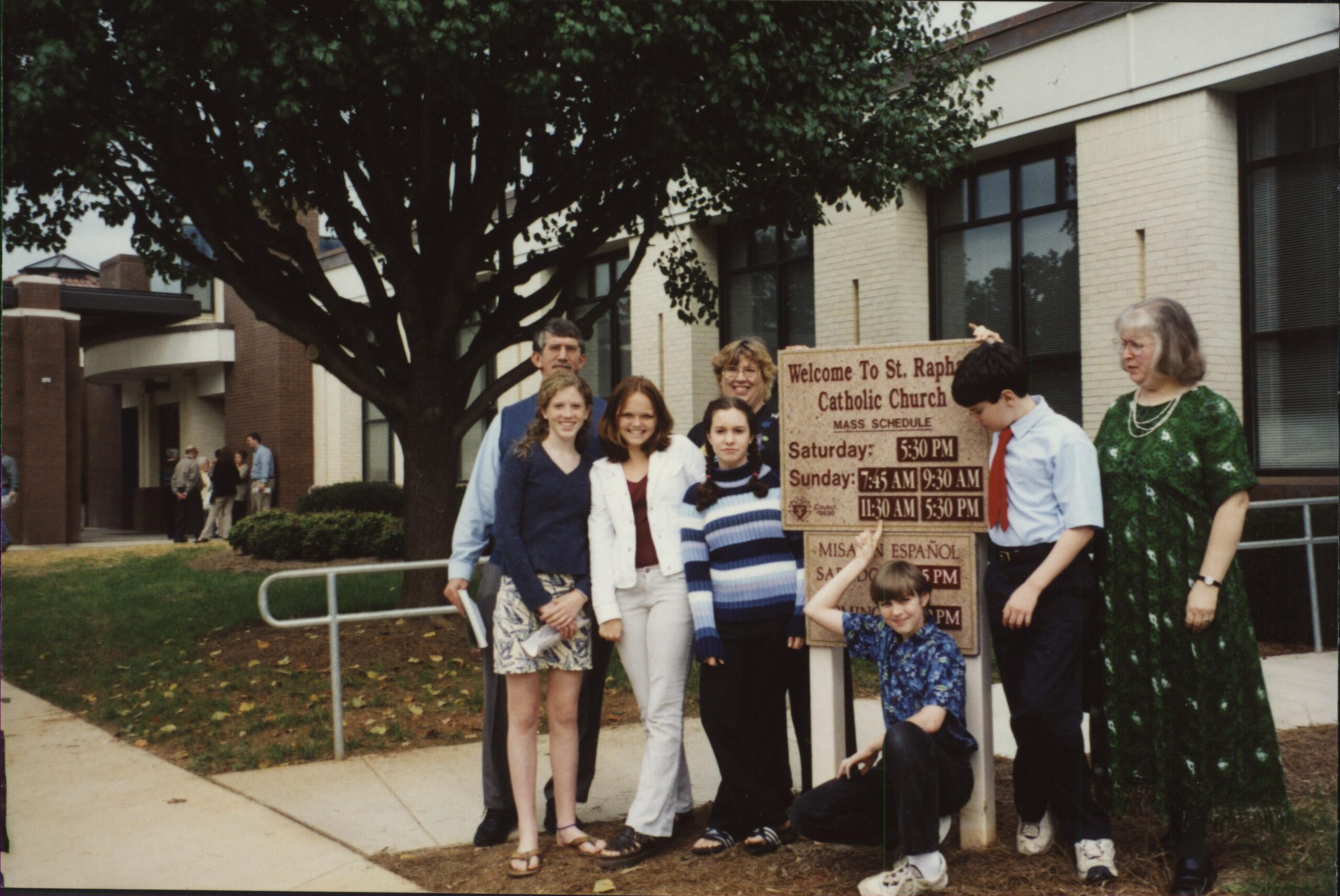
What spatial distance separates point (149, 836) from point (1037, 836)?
3528 mm

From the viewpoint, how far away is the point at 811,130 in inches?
294

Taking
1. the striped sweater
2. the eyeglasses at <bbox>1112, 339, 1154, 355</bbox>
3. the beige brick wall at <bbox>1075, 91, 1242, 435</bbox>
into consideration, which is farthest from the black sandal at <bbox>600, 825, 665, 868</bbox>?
the beige brick wall at <bbox>1075, 91, 1242, 435</bbox>

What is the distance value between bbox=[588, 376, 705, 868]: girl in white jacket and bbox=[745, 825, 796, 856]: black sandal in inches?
12.3

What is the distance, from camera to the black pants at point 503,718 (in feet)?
15.6

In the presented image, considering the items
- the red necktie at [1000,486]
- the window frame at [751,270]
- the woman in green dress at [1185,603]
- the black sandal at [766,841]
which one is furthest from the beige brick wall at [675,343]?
the woman in green dress at [1185,603]

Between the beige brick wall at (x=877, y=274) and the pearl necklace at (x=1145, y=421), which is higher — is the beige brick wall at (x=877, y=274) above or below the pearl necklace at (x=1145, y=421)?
above

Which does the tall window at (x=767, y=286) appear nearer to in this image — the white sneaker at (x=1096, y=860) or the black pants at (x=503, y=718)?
the black pants at (x=503, y=718)

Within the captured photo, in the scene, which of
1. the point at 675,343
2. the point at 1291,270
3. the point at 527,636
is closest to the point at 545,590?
the point at 527,636

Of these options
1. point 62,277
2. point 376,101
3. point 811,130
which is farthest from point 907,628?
point 62,277

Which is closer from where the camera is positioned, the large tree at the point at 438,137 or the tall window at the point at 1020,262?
the large tree at the point at 438,137

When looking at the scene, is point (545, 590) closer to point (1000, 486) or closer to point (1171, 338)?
point (1000, 486)

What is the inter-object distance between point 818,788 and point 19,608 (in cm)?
1155

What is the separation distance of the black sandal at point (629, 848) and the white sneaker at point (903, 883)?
0.84 m

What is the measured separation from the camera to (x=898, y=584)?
400 centimetres
